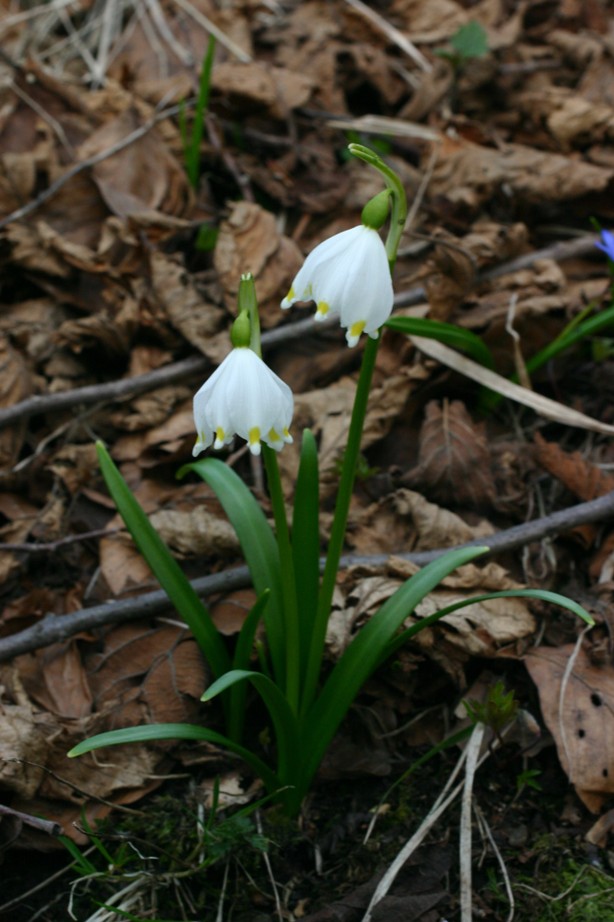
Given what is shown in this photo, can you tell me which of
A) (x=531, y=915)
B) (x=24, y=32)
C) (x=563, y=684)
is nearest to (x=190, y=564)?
(x=563, y=684)

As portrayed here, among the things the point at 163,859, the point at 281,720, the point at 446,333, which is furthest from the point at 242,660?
the point at 446,333

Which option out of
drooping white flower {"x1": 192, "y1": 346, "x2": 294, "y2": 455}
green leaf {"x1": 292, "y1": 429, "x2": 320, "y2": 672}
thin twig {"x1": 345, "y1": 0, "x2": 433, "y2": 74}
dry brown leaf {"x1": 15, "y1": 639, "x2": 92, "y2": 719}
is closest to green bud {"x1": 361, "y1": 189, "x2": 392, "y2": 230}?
drooping white flower {"x1": 192, "y1": 346, "x2": 294, "y2": 455}

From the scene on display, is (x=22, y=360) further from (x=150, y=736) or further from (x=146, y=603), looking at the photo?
(x=150, y=736)

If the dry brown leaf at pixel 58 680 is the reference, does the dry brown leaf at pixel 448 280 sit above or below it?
above

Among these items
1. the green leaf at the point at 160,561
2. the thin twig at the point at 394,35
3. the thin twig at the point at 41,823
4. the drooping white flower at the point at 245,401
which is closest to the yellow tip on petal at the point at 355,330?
the drooping white flower at the point at 245,401

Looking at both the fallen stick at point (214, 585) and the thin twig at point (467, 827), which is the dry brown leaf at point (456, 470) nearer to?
the fallen stick at point (214, 585)
